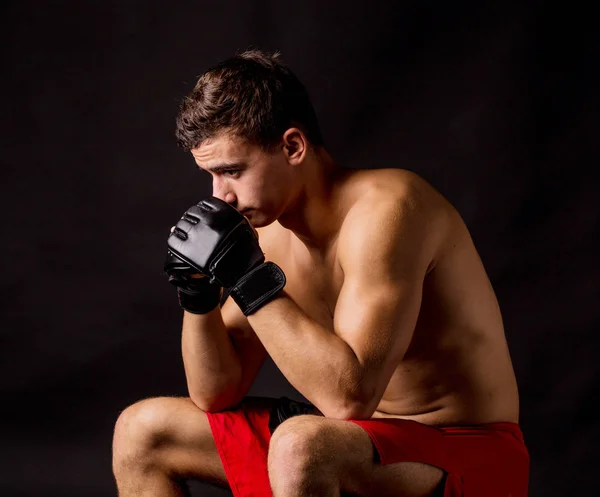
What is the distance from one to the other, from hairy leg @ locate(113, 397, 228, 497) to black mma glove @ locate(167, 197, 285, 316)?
0.54 meters

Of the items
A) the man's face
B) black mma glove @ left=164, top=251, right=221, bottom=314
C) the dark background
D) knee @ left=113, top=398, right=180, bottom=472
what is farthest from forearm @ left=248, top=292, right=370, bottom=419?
the dark background

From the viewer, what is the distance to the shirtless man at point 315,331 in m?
2.66

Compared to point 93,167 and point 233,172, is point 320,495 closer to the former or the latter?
point 233,172

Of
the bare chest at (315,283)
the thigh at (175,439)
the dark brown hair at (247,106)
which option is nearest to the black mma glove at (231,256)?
the dark brown hair at (247,106)

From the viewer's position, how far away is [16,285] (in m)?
4.60

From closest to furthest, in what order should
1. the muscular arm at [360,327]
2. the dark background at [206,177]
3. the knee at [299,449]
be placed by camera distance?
the knee at [299,449], the muscular arm at [360,327], the dark background at [206,177]

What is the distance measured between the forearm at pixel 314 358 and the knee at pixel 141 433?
578mm

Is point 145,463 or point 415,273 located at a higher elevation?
point 415,273

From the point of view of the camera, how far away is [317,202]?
3.08 m

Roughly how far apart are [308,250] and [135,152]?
1556 millimetres

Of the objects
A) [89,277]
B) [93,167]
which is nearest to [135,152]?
[93,167]

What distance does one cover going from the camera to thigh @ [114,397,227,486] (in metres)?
3.10

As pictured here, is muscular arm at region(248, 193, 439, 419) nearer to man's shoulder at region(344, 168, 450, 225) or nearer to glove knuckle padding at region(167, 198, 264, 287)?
man's shoulder at region(344, 168, 450, 225)

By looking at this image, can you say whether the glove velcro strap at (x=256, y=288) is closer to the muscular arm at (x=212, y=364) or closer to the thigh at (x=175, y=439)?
the muscular arm at (x=212, y=364)
